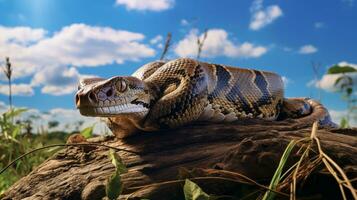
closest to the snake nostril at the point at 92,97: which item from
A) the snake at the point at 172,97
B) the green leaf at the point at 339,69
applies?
the snake at the point at 172,97

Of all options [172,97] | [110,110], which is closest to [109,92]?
[110,110]

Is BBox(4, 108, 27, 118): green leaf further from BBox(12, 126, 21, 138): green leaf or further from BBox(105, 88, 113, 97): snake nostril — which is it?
BBox(105, 88, 113, 97): snake nostril

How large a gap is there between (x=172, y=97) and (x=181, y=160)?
2.89 ft

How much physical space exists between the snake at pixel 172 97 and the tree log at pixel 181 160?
19cm

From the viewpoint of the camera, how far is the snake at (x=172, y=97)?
4.64m

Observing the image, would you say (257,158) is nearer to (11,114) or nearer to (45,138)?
(11,114)

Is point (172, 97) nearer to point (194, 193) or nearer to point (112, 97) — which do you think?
point (112, 97)

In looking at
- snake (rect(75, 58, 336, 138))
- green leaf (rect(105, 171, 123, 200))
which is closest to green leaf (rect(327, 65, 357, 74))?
snake (rect(75, 58, 336, 138))

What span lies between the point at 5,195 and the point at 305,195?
3300mm

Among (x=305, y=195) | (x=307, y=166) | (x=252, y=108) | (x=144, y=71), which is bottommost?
(x=305, y=195)

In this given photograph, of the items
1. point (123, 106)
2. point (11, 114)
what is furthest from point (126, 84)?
point (11, 114)

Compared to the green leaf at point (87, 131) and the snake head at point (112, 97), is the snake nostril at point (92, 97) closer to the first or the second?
the snake head at point (112, 97)

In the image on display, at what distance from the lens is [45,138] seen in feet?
30.3

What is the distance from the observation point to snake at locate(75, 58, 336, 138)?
4637mm
